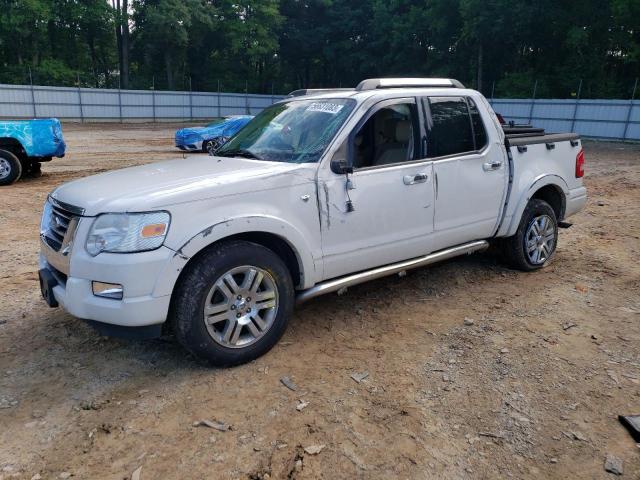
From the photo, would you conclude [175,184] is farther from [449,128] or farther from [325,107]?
[449,128]

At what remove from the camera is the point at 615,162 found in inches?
650

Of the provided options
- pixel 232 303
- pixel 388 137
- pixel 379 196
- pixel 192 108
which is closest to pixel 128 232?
pixel 232 303

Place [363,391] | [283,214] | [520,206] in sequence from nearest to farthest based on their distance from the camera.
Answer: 1. [363,391]
2. [283,214]
3. [520,206]

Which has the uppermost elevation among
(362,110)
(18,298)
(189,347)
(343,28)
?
(343,28)

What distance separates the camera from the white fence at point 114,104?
1294 inches

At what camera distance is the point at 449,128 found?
4625mm

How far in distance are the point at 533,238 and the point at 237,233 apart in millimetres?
3495

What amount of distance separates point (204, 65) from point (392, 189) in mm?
52349

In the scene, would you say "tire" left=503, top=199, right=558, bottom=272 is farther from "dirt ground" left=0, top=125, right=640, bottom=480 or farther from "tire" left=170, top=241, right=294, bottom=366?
"tire" left=170, top=241, right=294, bottom=366

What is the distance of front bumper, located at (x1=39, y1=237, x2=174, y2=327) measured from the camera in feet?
10.0

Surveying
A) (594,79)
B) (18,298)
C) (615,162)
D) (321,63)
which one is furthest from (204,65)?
(18,298)

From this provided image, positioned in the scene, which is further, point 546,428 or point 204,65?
point 204,65

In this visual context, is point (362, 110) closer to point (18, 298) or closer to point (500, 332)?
point (500, 332)

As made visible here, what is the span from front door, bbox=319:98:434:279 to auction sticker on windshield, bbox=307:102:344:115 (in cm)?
25
